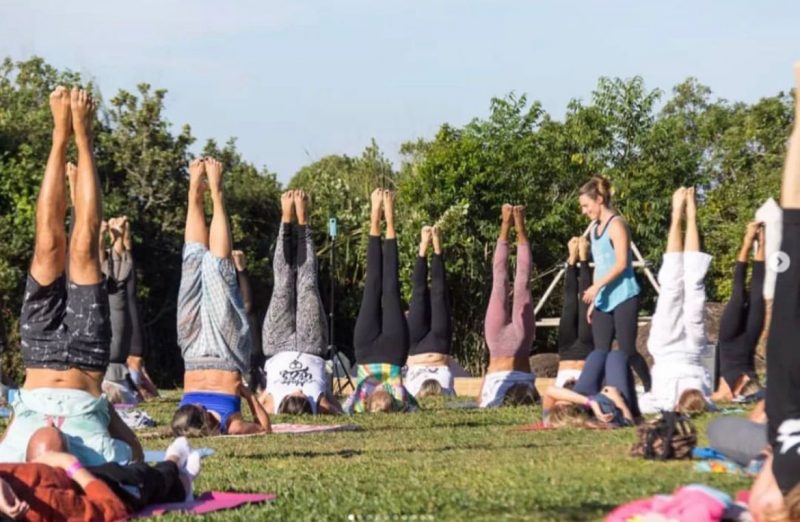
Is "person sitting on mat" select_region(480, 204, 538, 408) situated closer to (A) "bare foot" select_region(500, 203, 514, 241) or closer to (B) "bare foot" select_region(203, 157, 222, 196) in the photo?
(A) "bare foot" select_region(500, 203, 514, 241)

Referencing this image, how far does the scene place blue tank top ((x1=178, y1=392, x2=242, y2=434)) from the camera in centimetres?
1123

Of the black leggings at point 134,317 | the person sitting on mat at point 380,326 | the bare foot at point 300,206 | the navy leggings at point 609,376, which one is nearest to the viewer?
the navy leggings at point 609,376

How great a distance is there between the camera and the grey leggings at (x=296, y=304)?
1377cm

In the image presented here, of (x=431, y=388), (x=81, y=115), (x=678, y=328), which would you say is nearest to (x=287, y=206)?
(x=678, y=328)

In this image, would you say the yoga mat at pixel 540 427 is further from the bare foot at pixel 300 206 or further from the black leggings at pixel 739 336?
the black leggings at pixel 739 336

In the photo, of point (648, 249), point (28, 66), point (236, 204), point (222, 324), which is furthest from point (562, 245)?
point (222, 324)

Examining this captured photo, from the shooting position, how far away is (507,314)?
50.1 feet

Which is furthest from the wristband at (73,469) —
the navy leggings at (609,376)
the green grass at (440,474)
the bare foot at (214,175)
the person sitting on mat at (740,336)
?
the person sitting on mat at (740,336)

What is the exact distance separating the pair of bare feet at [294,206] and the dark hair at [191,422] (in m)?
3.24

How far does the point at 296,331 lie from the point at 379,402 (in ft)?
3.80

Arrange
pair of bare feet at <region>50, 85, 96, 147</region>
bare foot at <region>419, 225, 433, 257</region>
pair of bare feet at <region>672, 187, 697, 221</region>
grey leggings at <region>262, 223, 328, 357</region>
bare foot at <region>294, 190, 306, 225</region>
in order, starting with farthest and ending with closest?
bare foot at <region>419, 225, 433, 257</region> < bare foot at <region>294, 190, 306, 225</region> < grey leggings at <region>262, 223, 328, 357</region> < pair of bare feet at <region>672, 187, 697, 221</region> < pair of bare feet at <region>50, 85, 96, 147</region>

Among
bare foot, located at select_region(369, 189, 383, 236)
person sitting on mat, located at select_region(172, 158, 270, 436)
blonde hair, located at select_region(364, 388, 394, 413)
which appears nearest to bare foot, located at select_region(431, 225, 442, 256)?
bare foot, located at select_region(369, 189, 383, 236)

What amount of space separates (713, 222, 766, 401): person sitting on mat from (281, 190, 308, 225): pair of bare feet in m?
4.76

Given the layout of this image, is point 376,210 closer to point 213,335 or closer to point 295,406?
point 295,406
